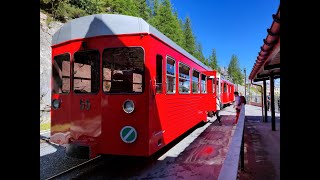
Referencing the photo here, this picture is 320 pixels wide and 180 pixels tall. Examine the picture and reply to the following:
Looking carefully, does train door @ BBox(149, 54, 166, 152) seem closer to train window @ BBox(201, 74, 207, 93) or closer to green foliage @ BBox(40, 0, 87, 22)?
train window @ BBox(201, 74, 207, 93)

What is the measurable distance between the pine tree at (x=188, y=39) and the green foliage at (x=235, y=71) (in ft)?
148

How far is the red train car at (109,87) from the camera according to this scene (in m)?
5.39

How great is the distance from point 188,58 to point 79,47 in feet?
13.9

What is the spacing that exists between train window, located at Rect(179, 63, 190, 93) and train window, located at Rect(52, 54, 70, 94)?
3169mm

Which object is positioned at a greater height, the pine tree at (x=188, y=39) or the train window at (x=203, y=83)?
the pine tree at (x=188, y=39)

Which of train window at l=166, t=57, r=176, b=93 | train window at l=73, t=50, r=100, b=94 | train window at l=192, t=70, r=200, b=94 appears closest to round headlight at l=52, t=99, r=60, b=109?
train window at l=73, t=50, r=100, b=94

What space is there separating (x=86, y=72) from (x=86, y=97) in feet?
1.88

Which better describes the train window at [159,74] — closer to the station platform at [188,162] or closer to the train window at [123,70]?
the train window at [123,70]

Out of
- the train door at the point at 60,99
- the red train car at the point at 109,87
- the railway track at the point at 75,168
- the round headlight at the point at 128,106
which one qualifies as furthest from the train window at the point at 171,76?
the railway track at the point at 75,168

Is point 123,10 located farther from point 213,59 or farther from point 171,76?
point 213,59

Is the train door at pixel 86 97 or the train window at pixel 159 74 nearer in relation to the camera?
the train door at pixel 86 97

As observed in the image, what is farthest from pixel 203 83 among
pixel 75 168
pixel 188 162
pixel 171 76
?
pixel 75 168
